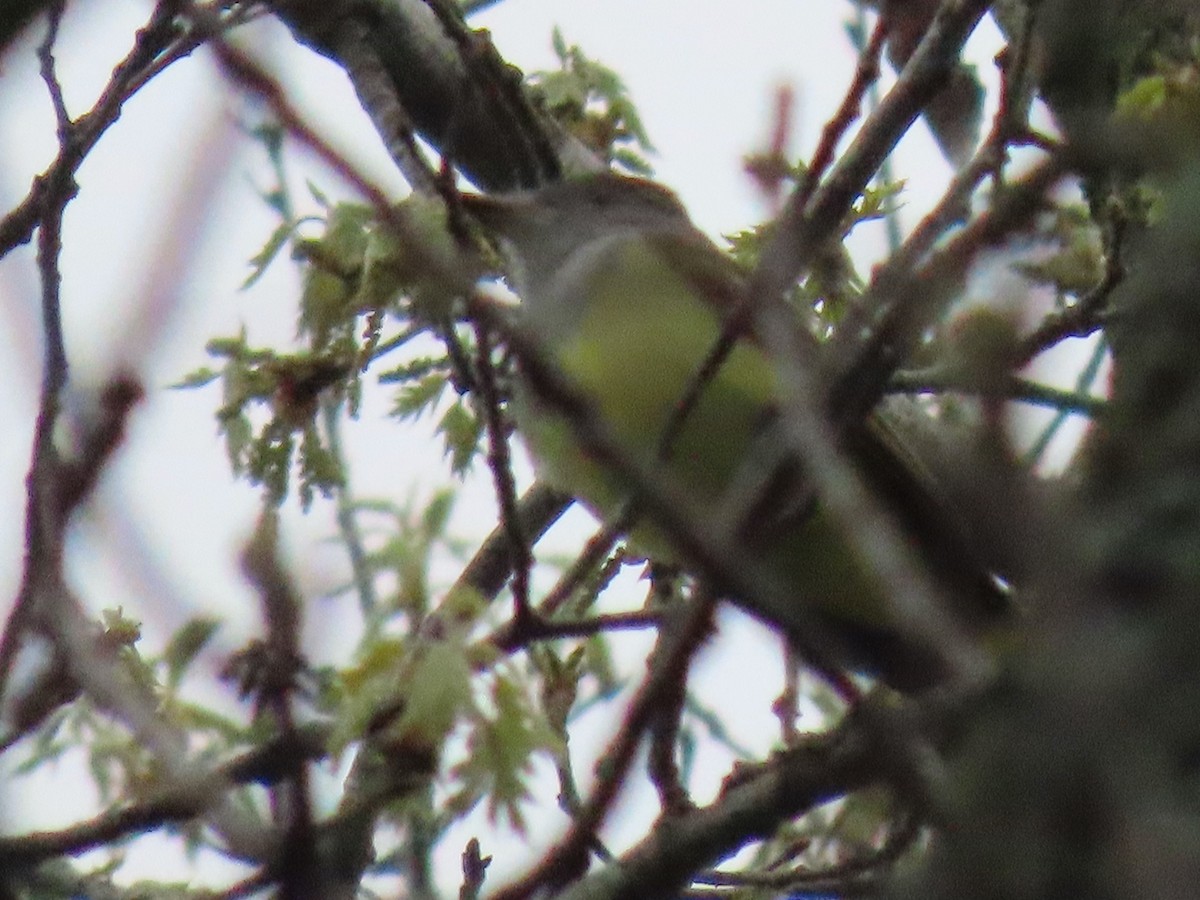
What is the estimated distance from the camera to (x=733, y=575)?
1814 mm

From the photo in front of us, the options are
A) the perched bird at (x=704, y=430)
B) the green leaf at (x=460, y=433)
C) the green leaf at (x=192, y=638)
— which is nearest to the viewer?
the green leaf at (x=192, y=638)

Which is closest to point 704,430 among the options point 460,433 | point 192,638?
point 460,433

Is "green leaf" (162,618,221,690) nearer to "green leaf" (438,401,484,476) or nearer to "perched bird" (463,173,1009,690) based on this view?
"perched bird" (463,173,1009,690)

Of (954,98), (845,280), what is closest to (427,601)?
(845,280)

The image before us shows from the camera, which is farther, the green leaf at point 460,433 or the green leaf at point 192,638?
the green leaf at point 460,433

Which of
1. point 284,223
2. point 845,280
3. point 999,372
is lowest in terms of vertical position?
point 999,372

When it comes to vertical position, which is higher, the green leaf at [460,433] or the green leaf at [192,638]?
the green leaf at [460,433]

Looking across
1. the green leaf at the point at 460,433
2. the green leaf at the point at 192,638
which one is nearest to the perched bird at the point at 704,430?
the green leaf at the point at 460,433

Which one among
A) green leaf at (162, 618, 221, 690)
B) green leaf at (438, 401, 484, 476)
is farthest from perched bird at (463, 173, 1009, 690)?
green leaf at (162, 618, 221, 690)

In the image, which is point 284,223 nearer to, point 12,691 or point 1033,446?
point 12,691

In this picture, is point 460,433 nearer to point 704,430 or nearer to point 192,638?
point 704,430

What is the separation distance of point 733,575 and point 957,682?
0.22 m

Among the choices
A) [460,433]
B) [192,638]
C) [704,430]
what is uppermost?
[460,433]

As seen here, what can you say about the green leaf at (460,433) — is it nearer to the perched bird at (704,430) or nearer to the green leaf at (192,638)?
the perched bird at (704,430)
